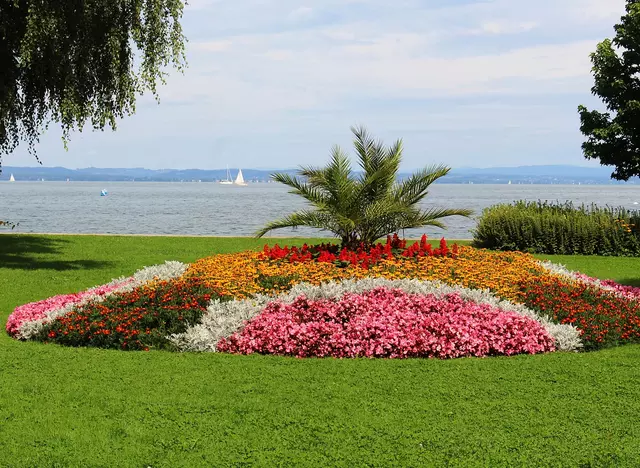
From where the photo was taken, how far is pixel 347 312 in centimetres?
784

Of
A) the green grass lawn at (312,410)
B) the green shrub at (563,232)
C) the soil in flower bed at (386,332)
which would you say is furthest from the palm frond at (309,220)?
the green shrub at (563,232)

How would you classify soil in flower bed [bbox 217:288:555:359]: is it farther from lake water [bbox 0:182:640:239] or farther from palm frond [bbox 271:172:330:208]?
lake water [bbox 0:182:640:239]

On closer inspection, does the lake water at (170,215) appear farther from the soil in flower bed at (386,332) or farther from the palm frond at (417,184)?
the soil in flower bed at (386,332)

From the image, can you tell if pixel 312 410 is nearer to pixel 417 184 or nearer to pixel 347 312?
pixel 347 312

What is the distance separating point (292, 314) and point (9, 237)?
1521 centimetres

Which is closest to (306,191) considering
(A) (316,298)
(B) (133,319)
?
(A) (316,298)

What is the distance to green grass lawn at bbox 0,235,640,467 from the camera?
15.3 feet

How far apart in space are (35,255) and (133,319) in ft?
31.9

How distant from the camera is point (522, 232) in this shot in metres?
18.1

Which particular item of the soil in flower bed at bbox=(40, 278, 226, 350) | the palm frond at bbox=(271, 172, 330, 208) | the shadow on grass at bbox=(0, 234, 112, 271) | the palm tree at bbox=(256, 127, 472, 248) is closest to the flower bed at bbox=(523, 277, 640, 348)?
the palm tree at bbox=(256, 127, 472, 248)

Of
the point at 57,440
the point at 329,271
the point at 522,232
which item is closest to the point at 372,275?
the point at 329,271

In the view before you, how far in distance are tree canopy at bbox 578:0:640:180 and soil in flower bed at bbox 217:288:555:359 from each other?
1421 cm

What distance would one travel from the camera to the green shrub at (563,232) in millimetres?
17625

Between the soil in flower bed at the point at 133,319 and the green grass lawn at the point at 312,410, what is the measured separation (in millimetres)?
319
